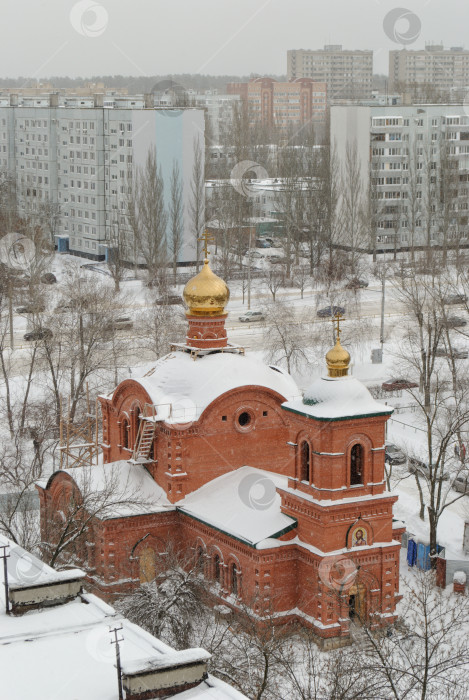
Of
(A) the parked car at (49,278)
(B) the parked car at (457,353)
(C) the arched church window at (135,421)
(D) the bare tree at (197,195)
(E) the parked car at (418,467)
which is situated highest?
(D) the bare tree at (197,195)

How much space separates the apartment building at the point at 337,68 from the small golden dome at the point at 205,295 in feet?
341

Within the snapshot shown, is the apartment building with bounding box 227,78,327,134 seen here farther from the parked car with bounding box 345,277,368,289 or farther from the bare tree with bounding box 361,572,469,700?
the bare tree with bounding box 361,572,469,700

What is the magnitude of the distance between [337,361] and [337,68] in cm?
11540

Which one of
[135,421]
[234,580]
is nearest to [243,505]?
[234,580]

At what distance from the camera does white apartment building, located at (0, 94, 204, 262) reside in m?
56.5

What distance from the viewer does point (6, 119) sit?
69625mm

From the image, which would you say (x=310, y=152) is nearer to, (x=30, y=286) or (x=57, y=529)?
(x=30, y=286)

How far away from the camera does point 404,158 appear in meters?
61.8

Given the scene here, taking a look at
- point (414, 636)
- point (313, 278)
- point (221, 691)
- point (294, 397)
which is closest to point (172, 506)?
point (294, 397)

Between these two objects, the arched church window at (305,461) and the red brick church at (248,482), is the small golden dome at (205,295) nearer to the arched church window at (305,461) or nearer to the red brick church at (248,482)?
the red brick church at (248,482)

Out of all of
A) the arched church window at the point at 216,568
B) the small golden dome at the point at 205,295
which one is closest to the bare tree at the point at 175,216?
the small golden dome at the point at 205,295

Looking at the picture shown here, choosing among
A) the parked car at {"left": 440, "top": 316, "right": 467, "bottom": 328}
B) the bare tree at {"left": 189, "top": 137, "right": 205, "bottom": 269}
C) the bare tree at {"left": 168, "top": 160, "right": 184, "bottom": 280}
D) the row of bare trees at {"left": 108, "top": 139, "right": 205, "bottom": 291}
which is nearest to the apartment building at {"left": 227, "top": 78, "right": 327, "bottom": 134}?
the bare tree at {"left": 189, "top": 137, "right": 205, "bottom": 269}

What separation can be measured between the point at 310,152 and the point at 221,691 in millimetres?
54291

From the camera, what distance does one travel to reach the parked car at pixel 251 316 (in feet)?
150
